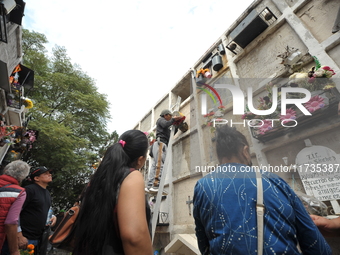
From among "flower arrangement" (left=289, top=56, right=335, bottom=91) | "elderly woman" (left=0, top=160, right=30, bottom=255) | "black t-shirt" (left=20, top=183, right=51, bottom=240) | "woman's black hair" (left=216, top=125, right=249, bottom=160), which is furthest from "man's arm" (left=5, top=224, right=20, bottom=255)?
"flower arrangement" (left=289, top=56, right=335, bottom=91)

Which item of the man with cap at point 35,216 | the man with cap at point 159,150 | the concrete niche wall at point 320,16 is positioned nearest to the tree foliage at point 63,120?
the man with cap at point 159,150

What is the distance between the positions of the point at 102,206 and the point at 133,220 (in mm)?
286

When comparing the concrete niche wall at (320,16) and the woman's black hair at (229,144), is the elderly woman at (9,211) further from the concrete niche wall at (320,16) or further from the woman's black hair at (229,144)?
the concrete niche wall at (320,16)

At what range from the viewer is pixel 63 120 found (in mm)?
12148

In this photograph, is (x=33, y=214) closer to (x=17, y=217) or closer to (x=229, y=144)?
(x=17, y=217)

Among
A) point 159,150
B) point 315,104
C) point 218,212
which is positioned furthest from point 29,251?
point 315,104

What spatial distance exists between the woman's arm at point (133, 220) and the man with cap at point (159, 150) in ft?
12.2

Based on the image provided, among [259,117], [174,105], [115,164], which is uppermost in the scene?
[174,105]

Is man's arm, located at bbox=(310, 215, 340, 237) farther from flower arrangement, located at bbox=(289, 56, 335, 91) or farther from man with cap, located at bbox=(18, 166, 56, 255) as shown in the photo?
man with cap, located at bbox=(18, 166, 56, 255)

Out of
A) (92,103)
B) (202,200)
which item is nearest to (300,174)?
(202,200)

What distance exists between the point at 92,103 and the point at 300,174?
44.0 ft

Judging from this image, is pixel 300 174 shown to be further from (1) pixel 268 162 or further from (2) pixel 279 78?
(2) pixel 279 78

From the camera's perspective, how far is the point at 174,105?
22.8ft

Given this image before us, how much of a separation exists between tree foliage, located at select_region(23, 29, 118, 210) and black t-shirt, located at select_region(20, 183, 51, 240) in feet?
27.2
